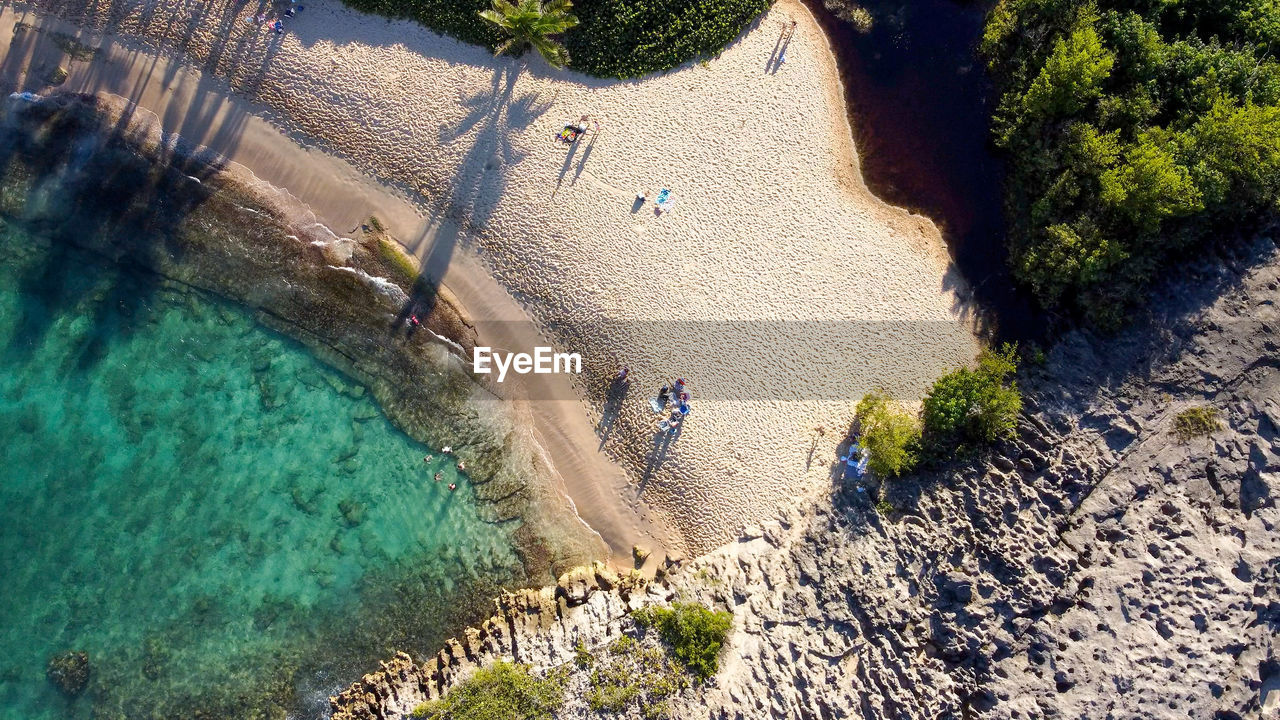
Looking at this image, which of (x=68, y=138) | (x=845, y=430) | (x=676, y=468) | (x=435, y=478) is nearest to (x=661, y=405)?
(x=676, y=468)

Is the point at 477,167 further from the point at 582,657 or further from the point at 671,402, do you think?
the point at 582,657

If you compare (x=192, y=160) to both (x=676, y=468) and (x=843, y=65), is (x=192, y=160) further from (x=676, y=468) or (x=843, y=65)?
(x=843, y=65)

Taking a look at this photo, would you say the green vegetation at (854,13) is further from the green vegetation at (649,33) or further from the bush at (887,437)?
the bush at (887,437)

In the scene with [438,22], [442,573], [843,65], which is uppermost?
[843,65]

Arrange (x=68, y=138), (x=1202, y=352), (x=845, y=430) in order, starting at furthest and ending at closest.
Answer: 1. (x=68, y=138)
2. (x=845, y=430)
3. (x=1202, y=352)

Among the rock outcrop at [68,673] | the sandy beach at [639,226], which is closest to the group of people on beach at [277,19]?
the sandy beach at [639,226]

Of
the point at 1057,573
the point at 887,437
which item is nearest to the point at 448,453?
the point at 887,437
